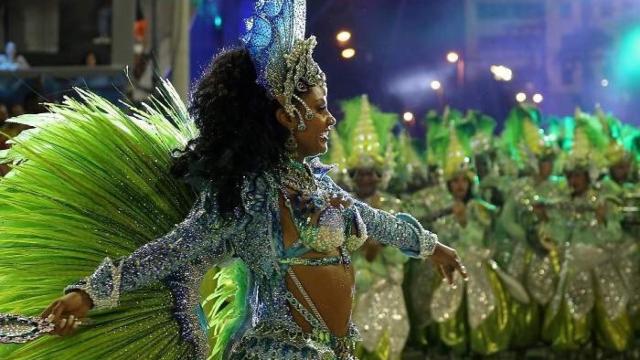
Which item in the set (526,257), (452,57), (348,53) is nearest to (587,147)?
(526,257)

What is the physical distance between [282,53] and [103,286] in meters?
0.69

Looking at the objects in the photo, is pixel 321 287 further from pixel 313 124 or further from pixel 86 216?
pixel 86 216

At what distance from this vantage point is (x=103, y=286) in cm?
216

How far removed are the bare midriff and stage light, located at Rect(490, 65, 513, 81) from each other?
14.0ft

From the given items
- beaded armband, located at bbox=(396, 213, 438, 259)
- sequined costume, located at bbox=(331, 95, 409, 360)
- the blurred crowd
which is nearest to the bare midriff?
beaded armband, located at bbox=(396, 213, 438, 259)

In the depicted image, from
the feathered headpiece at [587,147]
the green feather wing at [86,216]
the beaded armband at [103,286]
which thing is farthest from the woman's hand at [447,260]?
the feathered headpiece at [587,147]

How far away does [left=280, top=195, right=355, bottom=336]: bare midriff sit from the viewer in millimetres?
2330

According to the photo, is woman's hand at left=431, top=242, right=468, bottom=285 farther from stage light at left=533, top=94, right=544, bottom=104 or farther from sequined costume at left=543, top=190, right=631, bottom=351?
stage light at left=533, top=94, right=544, bottom=104

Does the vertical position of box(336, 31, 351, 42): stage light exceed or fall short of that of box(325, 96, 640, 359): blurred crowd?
it exceeds it

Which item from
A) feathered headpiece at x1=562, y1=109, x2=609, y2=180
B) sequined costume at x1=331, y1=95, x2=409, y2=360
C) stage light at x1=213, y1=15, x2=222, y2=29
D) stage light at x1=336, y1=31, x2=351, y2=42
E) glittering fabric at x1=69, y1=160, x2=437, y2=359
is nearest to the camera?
glittering fabric at x1=69, y1=160, x2=437, y2=359

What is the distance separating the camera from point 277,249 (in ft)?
7.67

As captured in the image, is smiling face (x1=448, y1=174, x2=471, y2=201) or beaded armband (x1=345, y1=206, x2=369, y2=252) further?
smiling face (x1=448, y1=174, x2=471, y2=201)

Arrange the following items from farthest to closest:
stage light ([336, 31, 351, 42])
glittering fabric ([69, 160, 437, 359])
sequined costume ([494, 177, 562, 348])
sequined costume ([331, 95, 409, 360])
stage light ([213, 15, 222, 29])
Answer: sequined costume ([494, 177, 562, 348])
stage light ([336, 31, 351, 42])
stage light ([213, 15, 222, 29])
sequined costume ([331, 95, 409, 360])
glittering fabric ([69, 160, 437, 359])

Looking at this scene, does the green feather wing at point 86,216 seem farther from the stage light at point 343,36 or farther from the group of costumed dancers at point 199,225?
the stage light at point 343,36
